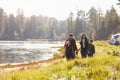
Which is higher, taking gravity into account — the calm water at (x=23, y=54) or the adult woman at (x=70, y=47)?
the adult woman at (x=70, y=47)

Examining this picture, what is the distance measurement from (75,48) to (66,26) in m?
131

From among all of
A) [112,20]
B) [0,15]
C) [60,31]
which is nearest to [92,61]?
[112,20]

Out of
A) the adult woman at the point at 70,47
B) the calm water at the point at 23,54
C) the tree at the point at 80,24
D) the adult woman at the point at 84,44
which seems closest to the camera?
the adult woman at the point at 70,47

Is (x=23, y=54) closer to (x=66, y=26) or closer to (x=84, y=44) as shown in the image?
(x=84, y=44)

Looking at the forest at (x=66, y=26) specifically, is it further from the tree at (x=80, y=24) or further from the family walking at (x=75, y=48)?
the family walking at (x=75, y=48)

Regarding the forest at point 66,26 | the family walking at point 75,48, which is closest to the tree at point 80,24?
the forest at point 66,26

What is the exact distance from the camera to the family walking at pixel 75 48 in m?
16.6

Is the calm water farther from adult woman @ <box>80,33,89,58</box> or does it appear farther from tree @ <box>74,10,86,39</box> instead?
tree @ <box>74,10,86,39</box>

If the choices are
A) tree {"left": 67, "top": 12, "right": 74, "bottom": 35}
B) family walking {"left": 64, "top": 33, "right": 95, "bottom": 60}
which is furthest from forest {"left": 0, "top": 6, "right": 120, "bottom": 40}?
family walking {"left": 64, "top": 33, "right": 95, "bottom": 60}

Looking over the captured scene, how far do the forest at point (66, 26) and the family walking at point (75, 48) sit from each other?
228ft

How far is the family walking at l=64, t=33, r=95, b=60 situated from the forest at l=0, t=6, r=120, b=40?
69546 millimetres

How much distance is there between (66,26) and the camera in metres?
148

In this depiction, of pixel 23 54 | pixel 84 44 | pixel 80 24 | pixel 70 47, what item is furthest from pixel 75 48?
pixel 80 24

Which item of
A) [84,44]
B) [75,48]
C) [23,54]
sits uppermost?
[84,44]
